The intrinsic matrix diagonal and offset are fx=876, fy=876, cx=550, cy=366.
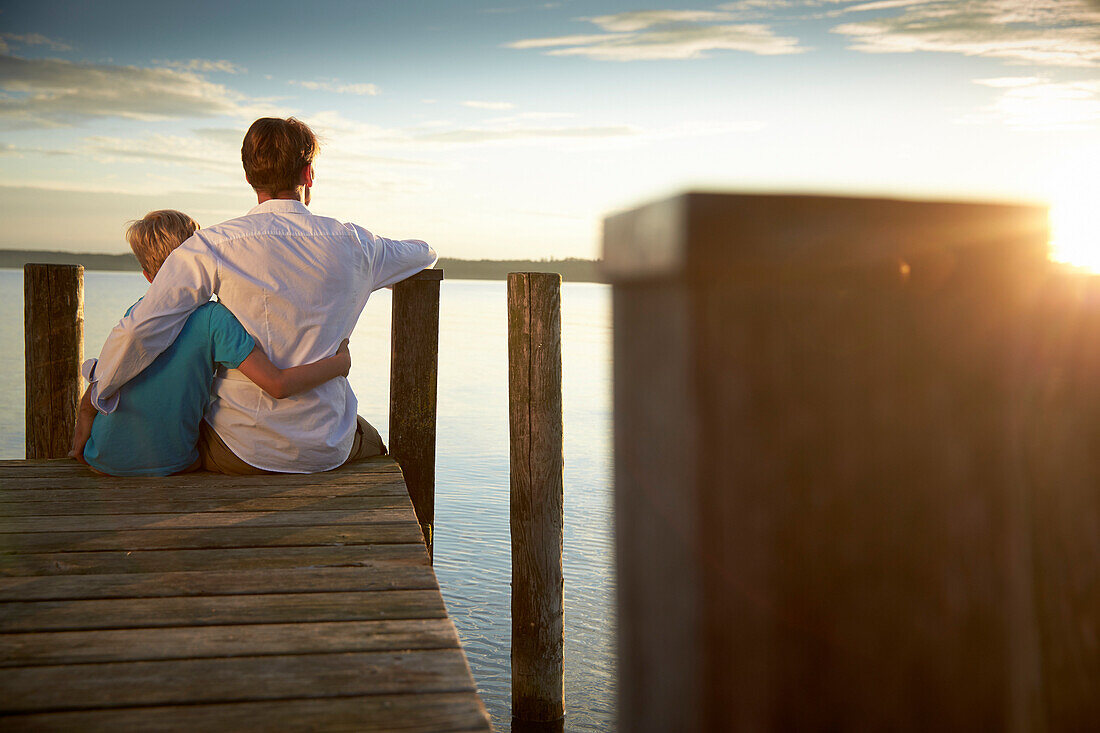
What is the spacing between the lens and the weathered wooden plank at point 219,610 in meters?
1.78

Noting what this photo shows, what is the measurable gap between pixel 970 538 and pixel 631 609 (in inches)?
8.6

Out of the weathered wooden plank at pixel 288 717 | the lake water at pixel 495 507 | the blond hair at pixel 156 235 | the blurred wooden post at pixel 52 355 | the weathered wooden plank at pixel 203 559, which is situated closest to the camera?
the weathered wooden plank at pixel 288 717

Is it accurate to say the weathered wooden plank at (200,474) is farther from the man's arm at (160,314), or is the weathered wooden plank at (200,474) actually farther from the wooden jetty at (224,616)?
the man's arm at (160,314)

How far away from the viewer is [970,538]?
1.76 ft

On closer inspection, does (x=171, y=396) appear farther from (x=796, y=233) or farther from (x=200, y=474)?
(x=796, y=233)

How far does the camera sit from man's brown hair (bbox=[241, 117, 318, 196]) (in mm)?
3029

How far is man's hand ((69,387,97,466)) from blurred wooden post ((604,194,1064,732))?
2956 millimetres

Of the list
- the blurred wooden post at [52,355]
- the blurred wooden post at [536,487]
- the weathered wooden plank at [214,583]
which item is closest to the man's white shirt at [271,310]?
the blurred wooden post at [536,487]

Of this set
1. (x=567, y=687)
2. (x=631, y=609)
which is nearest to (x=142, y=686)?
(x=631, y=609)

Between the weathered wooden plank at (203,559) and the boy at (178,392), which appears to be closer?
the weathered wooden plank at (203,559)

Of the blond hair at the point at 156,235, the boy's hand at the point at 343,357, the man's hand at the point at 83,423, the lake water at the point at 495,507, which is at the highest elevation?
the blond hair at the point at 156,235

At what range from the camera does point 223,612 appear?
1836 millimetres

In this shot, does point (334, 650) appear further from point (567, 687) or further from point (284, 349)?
point (567, 687)

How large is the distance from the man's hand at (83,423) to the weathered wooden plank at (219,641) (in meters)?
1.47
